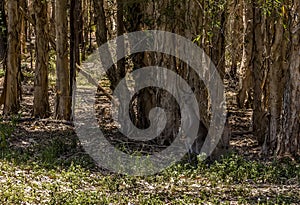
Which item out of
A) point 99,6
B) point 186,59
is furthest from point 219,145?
point 99,6

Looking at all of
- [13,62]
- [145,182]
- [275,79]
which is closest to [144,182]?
[145,182]

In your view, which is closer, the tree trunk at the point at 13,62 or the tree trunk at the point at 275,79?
the tree trunk at the point at 275,79

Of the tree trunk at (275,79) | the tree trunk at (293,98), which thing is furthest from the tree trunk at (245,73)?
the tree trunk at (293,98)

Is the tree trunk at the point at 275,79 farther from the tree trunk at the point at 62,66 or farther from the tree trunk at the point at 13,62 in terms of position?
the tree trunk at the point at 13,62

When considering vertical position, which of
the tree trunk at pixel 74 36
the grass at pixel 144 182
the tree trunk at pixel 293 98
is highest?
the tree trunk at pixel 74 36

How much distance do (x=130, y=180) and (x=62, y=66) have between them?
5.61 meters

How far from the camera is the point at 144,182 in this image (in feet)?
27.7

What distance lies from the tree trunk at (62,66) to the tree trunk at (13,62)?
44.5 inches

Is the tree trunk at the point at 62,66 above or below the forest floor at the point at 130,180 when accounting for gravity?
above

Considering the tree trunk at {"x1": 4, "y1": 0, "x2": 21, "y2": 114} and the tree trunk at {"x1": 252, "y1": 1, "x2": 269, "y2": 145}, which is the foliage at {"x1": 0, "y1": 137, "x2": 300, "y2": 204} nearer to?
the tree trunk at {"x1": 252, "y1": 1, "x2": 269, "y2": 145}

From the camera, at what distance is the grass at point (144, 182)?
7.35 m

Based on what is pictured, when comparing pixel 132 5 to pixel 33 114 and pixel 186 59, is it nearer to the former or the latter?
pixel 186 59

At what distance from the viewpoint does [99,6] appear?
40.9ft

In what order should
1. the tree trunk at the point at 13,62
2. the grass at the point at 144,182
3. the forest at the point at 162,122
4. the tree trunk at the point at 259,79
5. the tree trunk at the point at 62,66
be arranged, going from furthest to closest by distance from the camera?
the tree trunk at the point at 13,62
the tree trunk at the point at 62,66
the tree trunk at the point at 259,79
the forest at the point at 162,122
the grass at the point at 144,182
